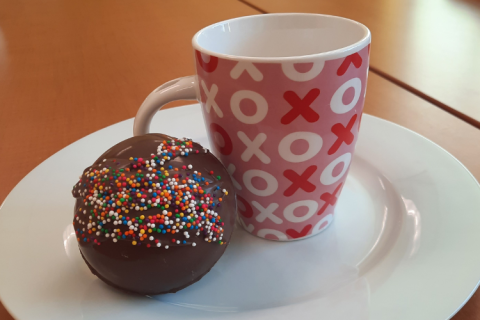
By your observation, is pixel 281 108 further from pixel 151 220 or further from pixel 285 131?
pixel 151 220

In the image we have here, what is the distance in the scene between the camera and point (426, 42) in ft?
3.19

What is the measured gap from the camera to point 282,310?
0.38m

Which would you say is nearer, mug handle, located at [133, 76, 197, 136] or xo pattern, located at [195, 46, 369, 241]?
xo pattern, located at [195, 46, 369, 241]

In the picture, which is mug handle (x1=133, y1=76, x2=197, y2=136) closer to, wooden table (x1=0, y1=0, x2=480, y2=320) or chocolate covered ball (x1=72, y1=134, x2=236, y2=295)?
chocolate covered ball (x1=72, y1=134, x2=236, y2=295)

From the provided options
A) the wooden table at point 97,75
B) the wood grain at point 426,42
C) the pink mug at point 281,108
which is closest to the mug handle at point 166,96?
the pink mug at point 281,108

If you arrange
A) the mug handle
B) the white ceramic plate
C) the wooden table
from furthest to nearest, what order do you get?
the wooden table → the mug handle → the white ceramic plate

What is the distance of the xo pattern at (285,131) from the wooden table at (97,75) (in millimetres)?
198

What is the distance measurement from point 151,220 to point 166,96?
0.19 meters

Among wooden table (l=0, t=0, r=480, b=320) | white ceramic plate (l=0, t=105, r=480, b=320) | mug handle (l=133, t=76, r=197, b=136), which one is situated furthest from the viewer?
wooden table (l=0, t=0, r=480, b=320)

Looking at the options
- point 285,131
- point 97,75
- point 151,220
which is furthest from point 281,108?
point 97,75

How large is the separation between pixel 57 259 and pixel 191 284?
6.1 inches

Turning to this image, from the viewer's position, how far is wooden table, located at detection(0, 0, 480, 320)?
68 cm

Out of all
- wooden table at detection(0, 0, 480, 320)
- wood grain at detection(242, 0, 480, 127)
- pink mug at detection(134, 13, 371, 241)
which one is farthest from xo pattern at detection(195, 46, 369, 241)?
wood grain at detection(242, 0, 480, 127)

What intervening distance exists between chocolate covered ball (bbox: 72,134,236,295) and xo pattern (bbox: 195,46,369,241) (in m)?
0.06
